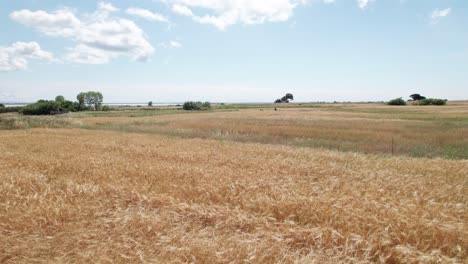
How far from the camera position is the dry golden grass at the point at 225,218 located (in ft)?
10.5

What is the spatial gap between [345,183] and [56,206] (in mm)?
6002

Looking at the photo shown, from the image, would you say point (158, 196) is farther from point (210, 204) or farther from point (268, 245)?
point (268, 245)

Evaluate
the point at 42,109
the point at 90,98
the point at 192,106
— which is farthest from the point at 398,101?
the point at 90,98

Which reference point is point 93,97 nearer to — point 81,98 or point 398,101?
point 81,98

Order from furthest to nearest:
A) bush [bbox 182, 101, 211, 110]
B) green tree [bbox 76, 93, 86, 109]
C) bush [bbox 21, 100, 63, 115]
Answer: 1. green tree [bbox 76, 93, 86, 109]
2. bush [bbox 182, 101, 211, 110]
3. bush [bbox 21, 100, 63, 115]

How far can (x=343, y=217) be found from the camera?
165 inches

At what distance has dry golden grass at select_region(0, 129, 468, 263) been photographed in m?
3.19

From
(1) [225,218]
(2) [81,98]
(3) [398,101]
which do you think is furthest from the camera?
(2) [81,98]

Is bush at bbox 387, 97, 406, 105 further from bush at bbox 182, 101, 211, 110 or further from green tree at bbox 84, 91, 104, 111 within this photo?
green tree at bbox 84, 91, 104, 111

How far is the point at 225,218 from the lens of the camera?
4258 millimetres

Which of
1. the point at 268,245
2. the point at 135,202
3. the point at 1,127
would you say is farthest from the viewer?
the point at 1,127

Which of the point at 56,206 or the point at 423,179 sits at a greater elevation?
the point at 56,206

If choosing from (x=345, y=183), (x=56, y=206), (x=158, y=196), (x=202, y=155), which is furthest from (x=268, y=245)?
(x=202, y=155)

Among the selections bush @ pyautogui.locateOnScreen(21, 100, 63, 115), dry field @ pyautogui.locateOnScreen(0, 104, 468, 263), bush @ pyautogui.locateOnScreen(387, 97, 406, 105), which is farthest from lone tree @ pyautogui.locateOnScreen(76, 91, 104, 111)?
dry field @ pyautogui.locateOnScreen(0, 104, 468, 263)
